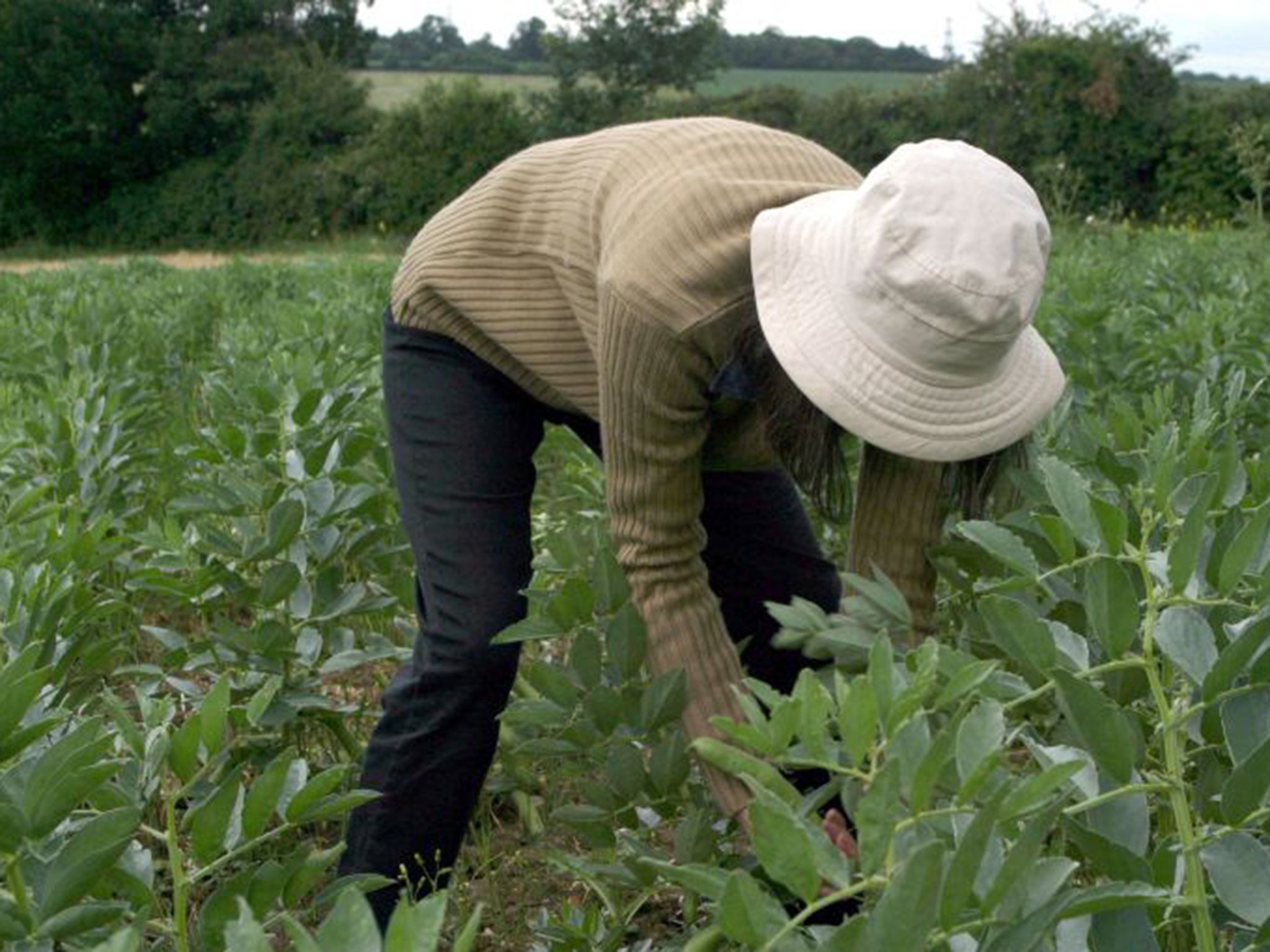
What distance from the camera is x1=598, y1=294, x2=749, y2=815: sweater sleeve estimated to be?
80.2 inches

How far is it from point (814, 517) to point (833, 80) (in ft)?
181

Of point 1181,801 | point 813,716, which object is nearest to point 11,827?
point 813,716

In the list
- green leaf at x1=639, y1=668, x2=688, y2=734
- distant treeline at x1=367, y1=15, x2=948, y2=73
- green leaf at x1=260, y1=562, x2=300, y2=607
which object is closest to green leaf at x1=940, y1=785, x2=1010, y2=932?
green leaf at x1=639, y1=668, x2=688, y2=734

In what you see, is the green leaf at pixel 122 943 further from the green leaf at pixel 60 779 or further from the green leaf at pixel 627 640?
the green leaf at pixel 627 640

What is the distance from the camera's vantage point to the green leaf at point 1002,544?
152 centimetres

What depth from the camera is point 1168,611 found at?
52.7 inches

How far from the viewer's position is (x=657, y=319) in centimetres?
201

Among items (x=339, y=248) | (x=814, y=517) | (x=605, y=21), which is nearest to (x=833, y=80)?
(x=605, y=21)

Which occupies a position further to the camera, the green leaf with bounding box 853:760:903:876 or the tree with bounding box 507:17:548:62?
the tree with bounding box 507:17:548:62

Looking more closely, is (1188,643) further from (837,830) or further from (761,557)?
(761,557)

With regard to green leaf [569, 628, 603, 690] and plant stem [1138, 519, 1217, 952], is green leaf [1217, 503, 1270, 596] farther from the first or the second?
green leaf [569, 628, 603, 690]

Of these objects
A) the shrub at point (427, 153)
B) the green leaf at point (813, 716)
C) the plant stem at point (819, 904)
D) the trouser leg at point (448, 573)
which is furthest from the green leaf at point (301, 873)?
the shrub at point (427, 153)

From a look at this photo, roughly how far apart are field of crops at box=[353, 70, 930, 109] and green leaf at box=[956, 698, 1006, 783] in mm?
41578

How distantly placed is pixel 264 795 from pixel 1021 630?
609mm
